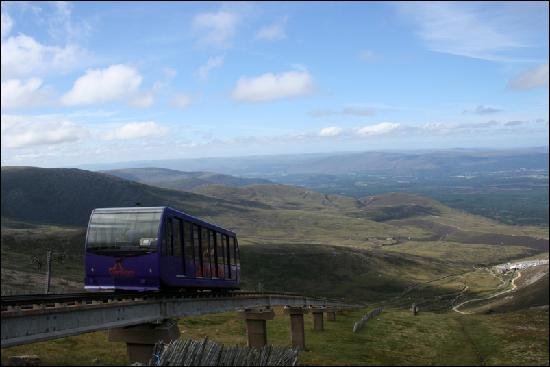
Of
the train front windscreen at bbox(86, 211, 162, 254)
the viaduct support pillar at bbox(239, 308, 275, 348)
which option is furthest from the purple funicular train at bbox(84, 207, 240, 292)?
the viaduct support pillar at bbox(239, 308, 275, 348)

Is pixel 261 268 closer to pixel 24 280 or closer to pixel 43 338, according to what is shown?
pixel 24 280

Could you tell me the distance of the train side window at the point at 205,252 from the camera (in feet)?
102

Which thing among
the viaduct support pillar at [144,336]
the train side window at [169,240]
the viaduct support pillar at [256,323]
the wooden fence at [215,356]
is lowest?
the viaduct support pillar at [256,323]

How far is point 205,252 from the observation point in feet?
103

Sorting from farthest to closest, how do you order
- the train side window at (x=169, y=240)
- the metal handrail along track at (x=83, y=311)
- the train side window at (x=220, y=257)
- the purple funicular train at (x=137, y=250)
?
the train side window at (x=220, y=257)
the train side window at (x=169, y=240)
the purple funicular train at (x=137, y=250)
the metal handrail along track at (x=83, y=311)

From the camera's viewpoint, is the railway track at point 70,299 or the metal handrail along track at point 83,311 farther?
the railway track at point 70,299

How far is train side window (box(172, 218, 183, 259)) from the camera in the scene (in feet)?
88.9

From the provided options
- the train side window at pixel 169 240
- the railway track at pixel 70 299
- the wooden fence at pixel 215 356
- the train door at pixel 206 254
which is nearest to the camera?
the wooden fence at pixel 215 356

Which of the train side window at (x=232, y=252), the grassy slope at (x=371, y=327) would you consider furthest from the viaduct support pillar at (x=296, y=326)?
the train side window at (x=232, y=252)

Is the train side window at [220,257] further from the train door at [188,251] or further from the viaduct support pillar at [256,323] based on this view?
the train door at [188,251]

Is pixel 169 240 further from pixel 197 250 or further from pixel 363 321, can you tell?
pixel 363 321

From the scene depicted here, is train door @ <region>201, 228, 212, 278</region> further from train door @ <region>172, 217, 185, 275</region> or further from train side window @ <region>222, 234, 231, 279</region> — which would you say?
train side window @ <region>222, 234, 231, 279</region>

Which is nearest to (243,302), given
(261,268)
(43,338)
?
(43,338)

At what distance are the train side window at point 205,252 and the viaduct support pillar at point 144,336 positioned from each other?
7.12 m
